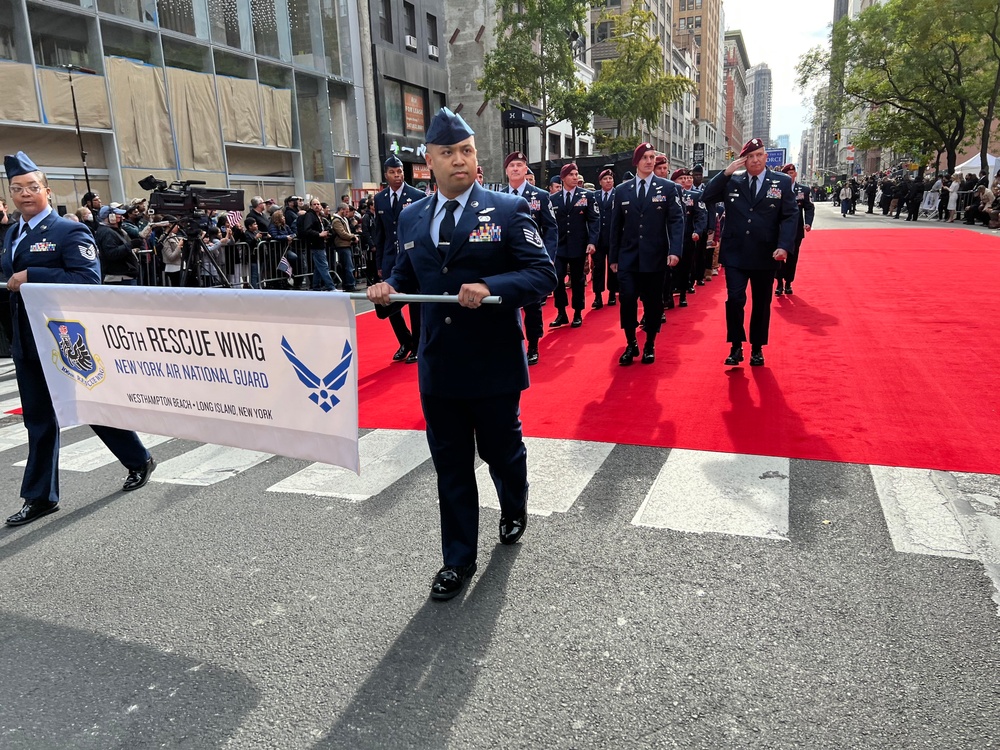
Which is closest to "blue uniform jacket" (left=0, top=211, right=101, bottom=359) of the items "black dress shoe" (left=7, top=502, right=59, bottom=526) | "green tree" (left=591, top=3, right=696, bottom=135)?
"black dress shoe" (left=7, top=502, right=59, bottom=526)

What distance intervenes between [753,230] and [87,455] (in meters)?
6.26

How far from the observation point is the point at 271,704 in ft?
8.82

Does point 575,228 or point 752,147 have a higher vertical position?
point 752,147

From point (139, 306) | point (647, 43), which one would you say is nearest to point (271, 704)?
point (139, 306)

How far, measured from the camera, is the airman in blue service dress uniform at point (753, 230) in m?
7.29

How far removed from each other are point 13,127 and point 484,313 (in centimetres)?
1738

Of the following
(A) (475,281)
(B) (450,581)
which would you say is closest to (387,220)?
(A) (475,281)

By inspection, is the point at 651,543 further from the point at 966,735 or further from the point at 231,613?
the point at 231,613

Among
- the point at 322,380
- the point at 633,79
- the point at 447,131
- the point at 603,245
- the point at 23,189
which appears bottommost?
the point at 322,380

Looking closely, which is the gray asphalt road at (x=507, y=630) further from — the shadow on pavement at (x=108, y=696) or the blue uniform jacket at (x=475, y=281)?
the blue uniform jacket at (x=475, y=281)

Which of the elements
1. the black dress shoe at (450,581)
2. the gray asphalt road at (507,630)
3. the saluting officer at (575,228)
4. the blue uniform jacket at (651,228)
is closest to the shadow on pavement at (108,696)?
the gray asphalt road at (507,630)

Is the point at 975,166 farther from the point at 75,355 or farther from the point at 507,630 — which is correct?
the point at 75,355

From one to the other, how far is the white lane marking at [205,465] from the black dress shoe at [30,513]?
0.67 m

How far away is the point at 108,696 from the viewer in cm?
277
